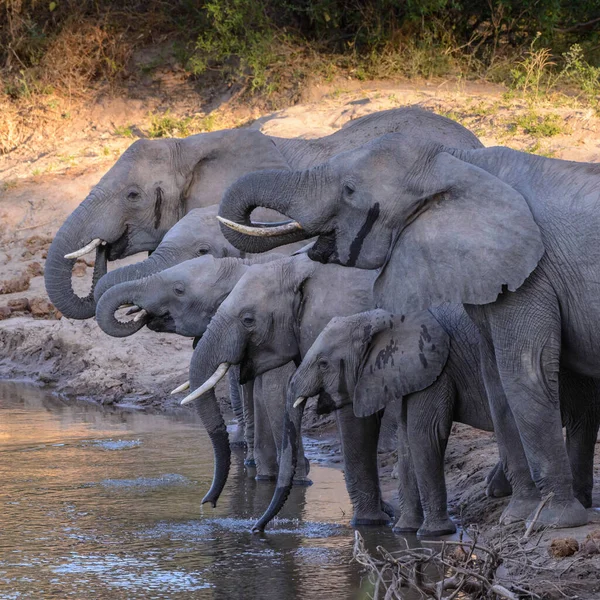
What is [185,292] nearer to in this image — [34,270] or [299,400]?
[299,400]

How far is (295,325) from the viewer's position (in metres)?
6.82

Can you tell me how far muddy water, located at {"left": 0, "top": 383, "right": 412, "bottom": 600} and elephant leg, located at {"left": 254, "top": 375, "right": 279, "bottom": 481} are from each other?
3.7 inches

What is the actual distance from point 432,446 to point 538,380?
786 millimetres

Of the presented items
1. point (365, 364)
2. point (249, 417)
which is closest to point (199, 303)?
point (249, 417)

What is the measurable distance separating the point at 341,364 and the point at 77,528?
1.46 metres

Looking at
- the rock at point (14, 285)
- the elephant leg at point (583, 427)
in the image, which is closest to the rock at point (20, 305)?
the rock at point (14, 285)

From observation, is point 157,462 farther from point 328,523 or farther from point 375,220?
point 375,220

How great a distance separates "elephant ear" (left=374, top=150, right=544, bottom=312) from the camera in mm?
5504

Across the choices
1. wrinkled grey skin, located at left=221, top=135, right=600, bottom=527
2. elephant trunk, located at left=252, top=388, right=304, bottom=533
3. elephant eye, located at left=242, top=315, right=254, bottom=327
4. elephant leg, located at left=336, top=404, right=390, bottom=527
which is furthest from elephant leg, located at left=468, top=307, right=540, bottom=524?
elephant eye, located at left=242, top=315, right=254, bottom=327

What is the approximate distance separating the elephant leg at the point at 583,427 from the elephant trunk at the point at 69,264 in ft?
11.5

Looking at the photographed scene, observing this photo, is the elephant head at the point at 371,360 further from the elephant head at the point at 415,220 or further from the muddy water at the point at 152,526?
the muddy water at the point at 152,526

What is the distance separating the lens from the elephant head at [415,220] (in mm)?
5523

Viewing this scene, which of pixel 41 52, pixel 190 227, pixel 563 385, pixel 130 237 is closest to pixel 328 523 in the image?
pixel 563 385

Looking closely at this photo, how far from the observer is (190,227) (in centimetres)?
823
